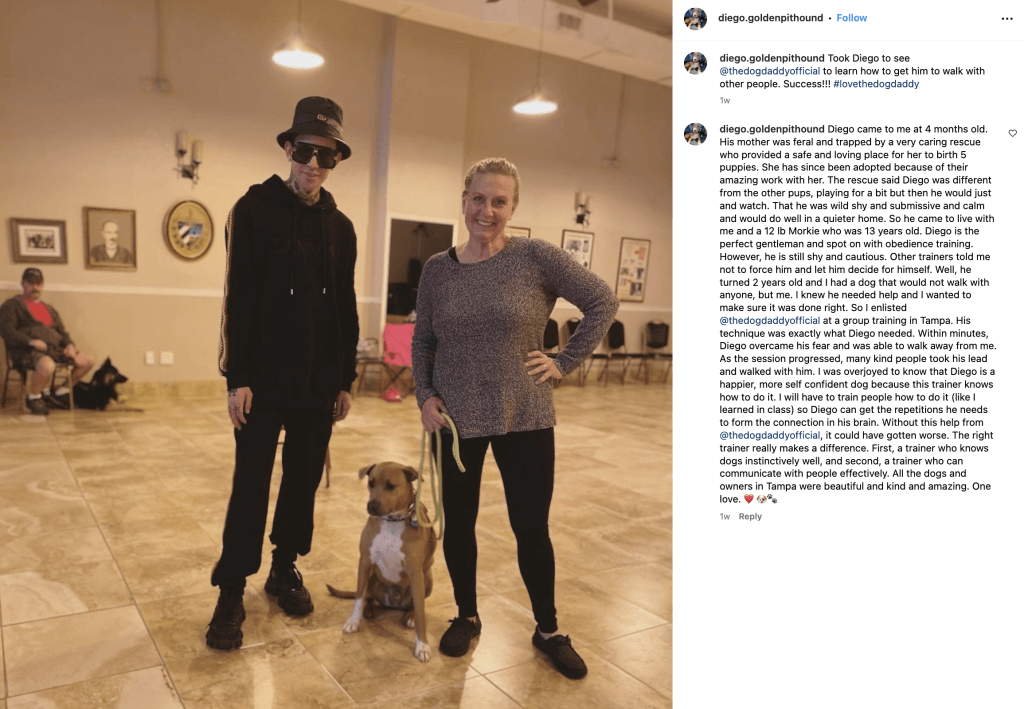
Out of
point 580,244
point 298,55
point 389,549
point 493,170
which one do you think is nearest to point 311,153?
point 493,170

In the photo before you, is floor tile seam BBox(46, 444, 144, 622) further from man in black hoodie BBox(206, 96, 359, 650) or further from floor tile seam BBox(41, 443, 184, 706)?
man in black hoodie BBox(206, 96, 359, 650)

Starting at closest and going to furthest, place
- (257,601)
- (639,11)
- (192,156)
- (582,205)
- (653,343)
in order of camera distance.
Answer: (257,601)
(192,156)
(639,11)
(582,205)
(653,343)

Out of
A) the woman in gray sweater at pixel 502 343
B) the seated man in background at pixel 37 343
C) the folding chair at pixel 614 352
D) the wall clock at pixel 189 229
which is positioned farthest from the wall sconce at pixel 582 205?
the woman in gray sweater at pixel 502 343

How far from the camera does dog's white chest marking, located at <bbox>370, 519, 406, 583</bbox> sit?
8.48 feet

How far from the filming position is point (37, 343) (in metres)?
6.46

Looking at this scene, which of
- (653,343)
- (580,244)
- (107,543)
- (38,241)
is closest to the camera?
(107,543)

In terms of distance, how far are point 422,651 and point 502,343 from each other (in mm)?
1085

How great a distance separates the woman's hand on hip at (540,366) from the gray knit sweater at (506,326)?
19mm

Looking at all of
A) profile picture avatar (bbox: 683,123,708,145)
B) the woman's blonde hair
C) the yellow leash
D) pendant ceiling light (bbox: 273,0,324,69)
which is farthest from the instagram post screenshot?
pendant ceiling light (bbox: 273,0,324,69)

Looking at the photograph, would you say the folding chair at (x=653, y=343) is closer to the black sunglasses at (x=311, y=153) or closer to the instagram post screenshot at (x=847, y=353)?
the black sunglasses at (x=311, y=153)

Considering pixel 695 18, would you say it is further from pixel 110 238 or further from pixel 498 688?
pixel 110 238

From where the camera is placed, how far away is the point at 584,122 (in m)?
10.4

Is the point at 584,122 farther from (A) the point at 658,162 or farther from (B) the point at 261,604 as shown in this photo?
(B) the point at 261,604

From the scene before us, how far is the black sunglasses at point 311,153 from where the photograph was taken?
2480mm
